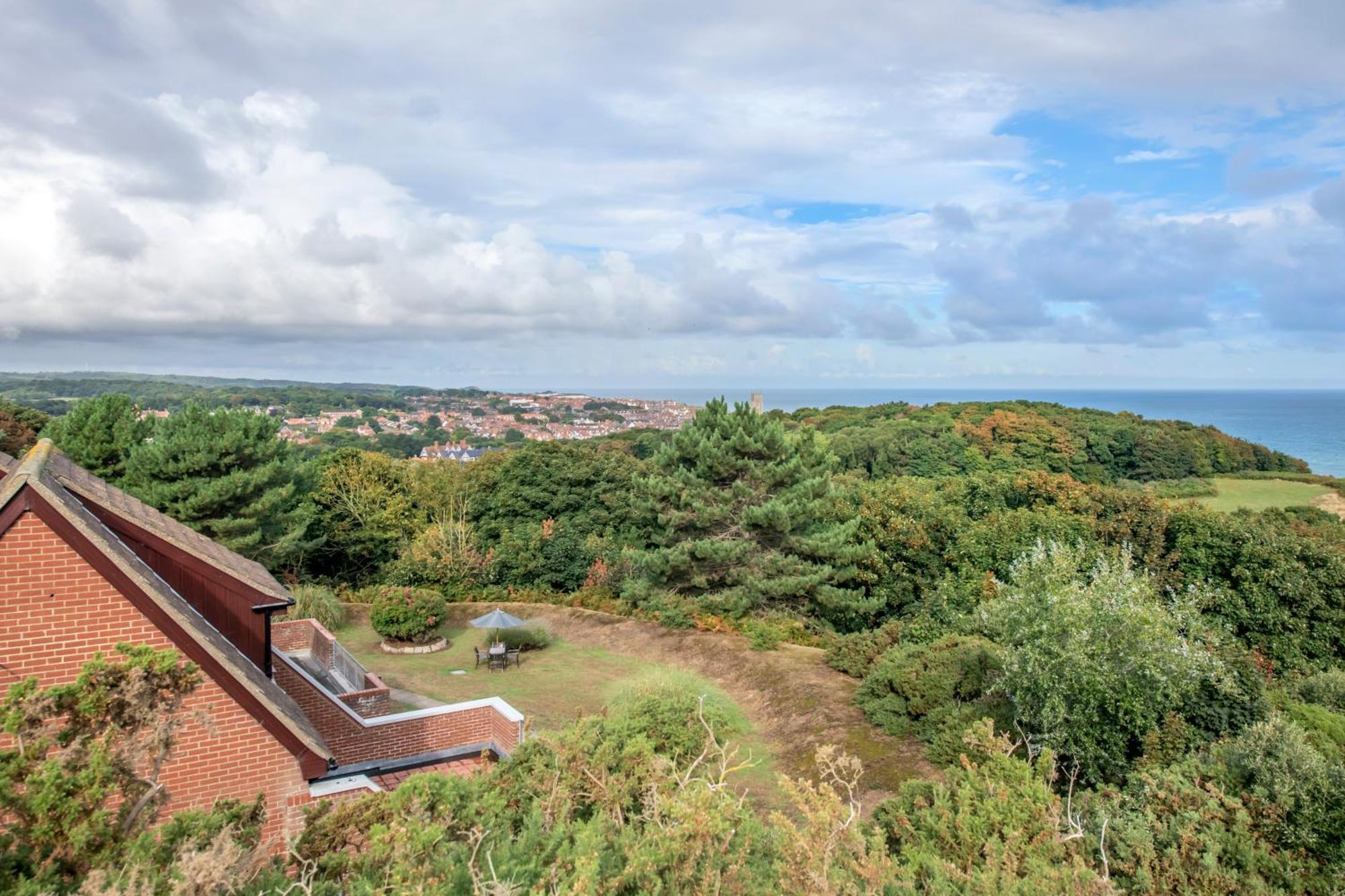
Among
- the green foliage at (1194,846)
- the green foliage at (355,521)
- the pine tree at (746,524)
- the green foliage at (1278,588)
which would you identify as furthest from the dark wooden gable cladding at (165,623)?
the green foliage at (355,521)

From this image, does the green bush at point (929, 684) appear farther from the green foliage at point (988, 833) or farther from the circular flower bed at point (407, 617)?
the circular flower bed at point (407, 617)

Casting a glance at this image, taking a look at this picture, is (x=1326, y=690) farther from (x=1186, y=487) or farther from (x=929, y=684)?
(x=1186, y=487)

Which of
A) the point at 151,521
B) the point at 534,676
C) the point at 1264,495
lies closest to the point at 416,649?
the point at 534,676

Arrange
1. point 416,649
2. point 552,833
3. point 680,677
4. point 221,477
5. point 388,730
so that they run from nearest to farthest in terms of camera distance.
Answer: point 552,833 → point 388,730 → point 680,677 → point 416,649 → point 221,477

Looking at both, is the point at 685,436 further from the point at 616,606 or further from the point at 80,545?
the point at 80,545

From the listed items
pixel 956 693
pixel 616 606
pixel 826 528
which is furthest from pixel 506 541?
pixel 956 693

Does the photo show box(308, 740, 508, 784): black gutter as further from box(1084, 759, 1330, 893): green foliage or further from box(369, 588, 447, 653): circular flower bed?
box(369, 588, 447, 653): circular flower bed
